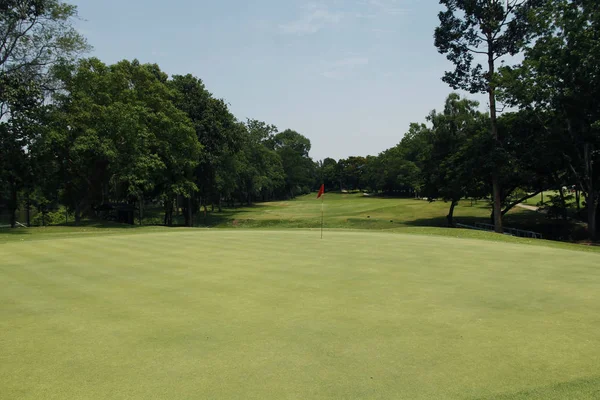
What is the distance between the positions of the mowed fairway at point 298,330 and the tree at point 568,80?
69.9ft

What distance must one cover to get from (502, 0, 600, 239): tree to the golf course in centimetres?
2139

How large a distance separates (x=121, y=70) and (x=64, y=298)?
1373 inches

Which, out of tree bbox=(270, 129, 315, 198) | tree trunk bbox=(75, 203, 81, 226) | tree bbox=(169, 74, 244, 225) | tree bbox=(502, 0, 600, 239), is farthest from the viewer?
tree bbox=(270, 129, 315, 198)

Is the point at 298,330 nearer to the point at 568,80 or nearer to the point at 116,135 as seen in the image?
the point at 568,80

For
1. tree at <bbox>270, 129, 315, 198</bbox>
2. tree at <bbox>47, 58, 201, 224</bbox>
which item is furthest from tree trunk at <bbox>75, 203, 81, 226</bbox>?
tree at <bbox>270, 129, 315, 198</bbox>

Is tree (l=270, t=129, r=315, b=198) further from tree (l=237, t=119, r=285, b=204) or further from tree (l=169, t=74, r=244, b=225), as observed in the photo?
tree (l=169, t=74, r=244, b=225)

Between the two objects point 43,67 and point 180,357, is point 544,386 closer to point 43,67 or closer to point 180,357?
point 180,357

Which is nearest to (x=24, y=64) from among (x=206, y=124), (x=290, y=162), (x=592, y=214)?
(x=206, y=124)

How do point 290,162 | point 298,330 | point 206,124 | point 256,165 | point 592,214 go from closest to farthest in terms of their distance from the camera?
point 298,330, point 592,214, point 206,124, point 256,165, point 290,162

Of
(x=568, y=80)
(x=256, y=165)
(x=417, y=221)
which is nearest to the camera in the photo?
(x=568, y=80)

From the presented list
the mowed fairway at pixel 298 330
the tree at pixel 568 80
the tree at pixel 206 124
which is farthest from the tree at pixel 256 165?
the mowed fairway at pixel 298 330

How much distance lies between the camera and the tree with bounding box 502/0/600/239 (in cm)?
2655

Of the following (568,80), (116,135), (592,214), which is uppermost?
(568,80)

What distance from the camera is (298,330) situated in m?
6.07
